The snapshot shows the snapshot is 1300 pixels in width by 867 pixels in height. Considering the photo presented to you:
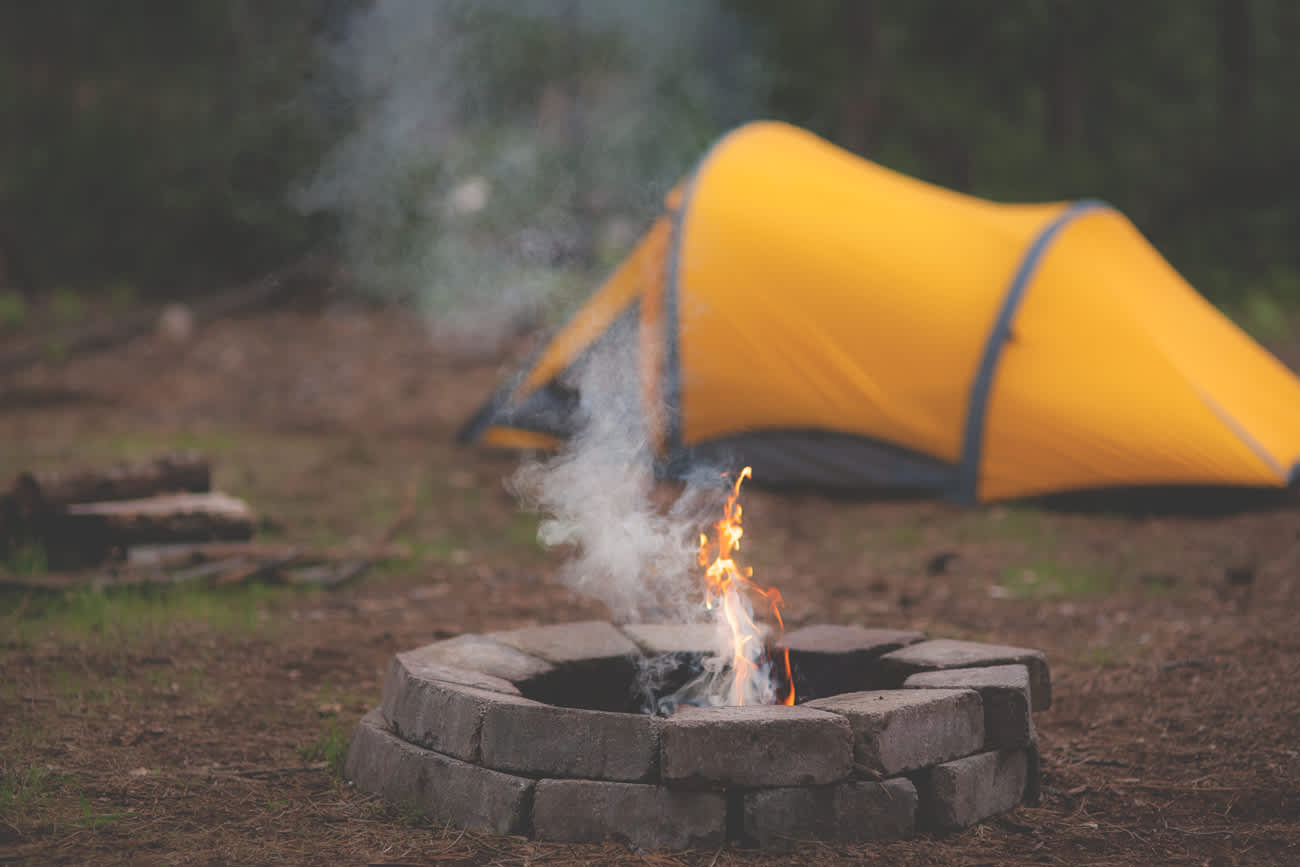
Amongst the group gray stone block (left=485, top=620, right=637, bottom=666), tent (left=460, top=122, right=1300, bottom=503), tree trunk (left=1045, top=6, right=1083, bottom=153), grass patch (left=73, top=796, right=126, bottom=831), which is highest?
tree trunk (left=1045, top=6, right=1083, bottom=153)

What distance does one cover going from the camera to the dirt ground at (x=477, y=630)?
314cm

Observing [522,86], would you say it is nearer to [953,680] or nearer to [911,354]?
[911,354]

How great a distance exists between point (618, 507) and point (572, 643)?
0.83 metres

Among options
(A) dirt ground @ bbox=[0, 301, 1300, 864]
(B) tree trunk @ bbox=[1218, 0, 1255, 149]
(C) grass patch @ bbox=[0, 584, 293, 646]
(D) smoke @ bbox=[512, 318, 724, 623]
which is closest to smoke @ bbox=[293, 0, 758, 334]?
(A) dirt ground @ bbox=[0, 301, 1300, 864]

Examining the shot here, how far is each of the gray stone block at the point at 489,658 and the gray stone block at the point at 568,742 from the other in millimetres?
440

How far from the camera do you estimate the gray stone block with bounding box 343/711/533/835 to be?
3.10 m

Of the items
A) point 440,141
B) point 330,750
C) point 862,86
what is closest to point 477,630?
point 330,750

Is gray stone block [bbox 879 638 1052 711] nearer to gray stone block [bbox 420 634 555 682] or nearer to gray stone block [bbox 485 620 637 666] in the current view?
gray stone block [bbox 485 620 637 666]

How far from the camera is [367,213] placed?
14.8 m

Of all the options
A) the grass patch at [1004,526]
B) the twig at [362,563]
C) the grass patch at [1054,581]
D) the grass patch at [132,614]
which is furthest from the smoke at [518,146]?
the grass patch at [132,614]

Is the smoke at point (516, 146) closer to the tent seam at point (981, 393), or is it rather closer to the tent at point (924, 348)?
the tent at point (924, 348)

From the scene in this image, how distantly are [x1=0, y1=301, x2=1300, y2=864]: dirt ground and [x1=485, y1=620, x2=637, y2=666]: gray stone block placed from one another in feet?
2.09

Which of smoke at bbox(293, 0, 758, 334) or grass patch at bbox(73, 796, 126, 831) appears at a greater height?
smoke at bbox(293, 0, 758, 334)

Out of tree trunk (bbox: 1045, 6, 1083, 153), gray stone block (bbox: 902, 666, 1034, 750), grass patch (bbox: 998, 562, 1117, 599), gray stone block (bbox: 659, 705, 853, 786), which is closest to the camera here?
gray stone block (bbox: 659, 705, 853, 786)
